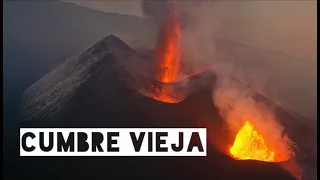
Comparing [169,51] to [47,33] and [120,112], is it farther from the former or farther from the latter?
[47,33]

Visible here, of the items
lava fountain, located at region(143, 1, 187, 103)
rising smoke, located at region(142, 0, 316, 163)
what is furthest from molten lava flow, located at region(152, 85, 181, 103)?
rising smoke, located at region(142, 0, 316, 163)

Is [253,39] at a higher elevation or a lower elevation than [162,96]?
higher

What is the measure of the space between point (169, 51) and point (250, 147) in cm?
57

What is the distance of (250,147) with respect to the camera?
89.4 inches

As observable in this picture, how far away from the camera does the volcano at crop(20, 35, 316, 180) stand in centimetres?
225

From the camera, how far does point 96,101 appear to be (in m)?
2.25

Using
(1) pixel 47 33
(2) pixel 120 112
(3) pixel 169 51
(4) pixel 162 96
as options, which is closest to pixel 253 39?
(3) pixel 169 51

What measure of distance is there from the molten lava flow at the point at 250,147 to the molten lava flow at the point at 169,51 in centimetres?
40

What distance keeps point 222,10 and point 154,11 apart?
310mm

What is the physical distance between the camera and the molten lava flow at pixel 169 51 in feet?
7.40

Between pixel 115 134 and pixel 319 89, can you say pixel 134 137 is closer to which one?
pixel 115 134

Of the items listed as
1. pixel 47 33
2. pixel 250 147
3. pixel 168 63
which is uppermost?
pixel 47 33

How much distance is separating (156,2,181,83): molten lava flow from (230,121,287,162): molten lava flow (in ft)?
1.33

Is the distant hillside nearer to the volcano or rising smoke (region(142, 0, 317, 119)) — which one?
the volcano
